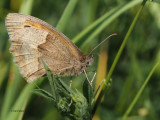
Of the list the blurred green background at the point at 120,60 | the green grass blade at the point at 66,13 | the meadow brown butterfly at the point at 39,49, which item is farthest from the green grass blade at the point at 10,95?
the green grass blade at the point at 66,13

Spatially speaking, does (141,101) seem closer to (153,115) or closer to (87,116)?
(153,115)

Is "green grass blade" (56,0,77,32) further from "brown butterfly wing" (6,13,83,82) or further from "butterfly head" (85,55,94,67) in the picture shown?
"butterfly head" (85,55,94,67)

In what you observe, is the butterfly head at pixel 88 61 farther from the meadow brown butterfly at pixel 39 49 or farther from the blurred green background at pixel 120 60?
the blurred green background at pixel 120 60

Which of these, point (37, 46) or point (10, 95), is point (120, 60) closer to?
point (37, 46)

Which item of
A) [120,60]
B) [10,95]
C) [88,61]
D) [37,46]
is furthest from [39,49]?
[120,60]

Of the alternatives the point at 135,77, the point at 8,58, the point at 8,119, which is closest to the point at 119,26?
the point at 135,77

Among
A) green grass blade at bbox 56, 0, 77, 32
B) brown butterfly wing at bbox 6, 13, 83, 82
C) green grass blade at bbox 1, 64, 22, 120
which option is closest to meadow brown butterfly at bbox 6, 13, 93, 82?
brown butterfly wing at bbox 6, 13, 83, 82

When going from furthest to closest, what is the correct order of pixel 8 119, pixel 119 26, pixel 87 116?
pixel 119 26, pixel 8 119, pixel 87 116

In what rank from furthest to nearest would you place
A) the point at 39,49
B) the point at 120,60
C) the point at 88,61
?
the point at 120,60
the point at 39,49
the point at 88,61
